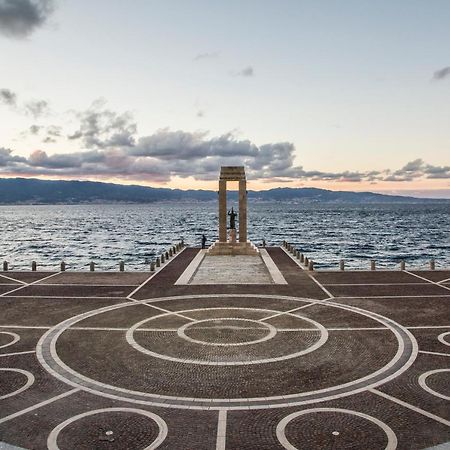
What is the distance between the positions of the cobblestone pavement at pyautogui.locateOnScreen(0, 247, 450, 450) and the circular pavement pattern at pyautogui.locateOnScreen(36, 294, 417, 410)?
0.07m

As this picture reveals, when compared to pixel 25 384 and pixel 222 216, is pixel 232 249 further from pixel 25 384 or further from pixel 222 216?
pixel 25 384

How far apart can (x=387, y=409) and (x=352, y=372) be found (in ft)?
9.93

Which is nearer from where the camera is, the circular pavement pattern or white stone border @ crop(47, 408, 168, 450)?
white stone border @ crop(47, 408, 168, 450)

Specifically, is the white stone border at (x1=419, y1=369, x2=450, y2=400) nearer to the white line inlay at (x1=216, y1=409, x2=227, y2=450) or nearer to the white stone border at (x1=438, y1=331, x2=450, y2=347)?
the white stone border at (x1=438, y1=331, x2=450, y2=347)

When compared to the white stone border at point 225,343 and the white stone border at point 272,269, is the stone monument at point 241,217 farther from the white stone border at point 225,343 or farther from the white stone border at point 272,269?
the white stone border at point 225,343

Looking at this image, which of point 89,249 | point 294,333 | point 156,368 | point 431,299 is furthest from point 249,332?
point 89,249

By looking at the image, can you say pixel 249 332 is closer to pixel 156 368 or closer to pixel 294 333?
pixel 294 333

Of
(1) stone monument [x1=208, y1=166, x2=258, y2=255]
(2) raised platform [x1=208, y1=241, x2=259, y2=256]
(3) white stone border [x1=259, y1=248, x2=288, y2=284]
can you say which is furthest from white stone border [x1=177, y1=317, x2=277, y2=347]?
(1) stone monument [x1=208, y1=166, x2=258, y2=255]

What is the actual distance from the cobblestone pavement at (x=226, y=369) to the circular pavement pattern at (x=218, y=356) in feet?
0.23

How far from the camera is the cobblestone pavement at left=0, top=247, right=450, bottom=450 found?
13289 mm

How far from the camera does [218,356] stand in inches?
762

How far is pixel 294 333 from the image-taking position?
22.4 m

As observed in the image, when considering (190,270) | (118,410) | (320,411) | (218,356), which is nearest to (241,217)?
(190,270)

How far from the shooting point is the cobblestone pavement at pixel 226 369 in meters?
13.3
